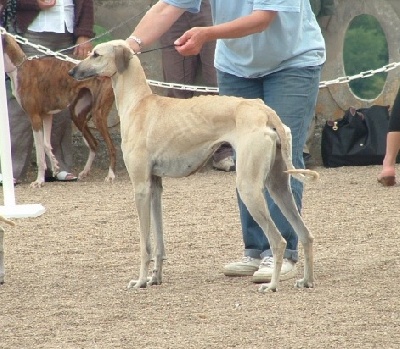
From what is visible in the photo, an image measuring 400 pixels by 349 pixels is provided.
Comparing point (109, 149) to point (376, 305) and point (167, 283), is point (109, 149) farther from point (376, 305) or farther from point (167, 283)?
point (376, 305)

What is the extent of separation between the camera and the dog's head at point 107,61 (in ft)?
22.2

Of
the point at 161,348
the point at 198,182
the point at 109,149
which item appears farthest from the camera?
the point at 109,149

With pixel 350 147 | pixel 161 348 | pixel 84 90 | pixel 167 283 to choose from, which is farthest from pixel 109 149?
pixel 161 348

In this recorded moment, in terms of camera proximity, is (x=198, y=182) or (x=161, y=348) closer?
(x=161, y=348)

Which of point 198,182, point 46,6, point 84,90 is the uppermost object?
point 46,6

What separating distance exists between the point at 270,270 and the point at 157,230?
2.23ft

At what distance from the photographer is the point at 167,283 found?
6.92 m

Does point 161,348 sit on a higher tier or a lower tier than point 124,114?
lower

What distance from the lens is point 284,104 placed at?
268 inches

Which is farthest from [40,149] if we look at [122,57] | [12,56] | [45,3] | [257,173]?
[257,173]

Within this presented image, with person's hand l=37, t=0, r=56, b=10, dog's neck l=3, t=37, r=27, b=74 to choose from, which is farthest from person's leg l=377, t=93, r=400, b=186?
dog's neck l=3, t=37, r=27, b=74

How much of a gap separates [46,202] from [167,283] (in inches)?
156

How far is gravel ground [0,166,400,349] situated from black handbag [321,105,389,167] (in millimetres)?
1547

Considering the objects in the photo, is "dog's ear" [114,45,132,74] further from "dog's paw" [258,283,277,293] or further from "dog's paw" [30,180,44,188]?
"dog's paw" [30,180,44,188]
